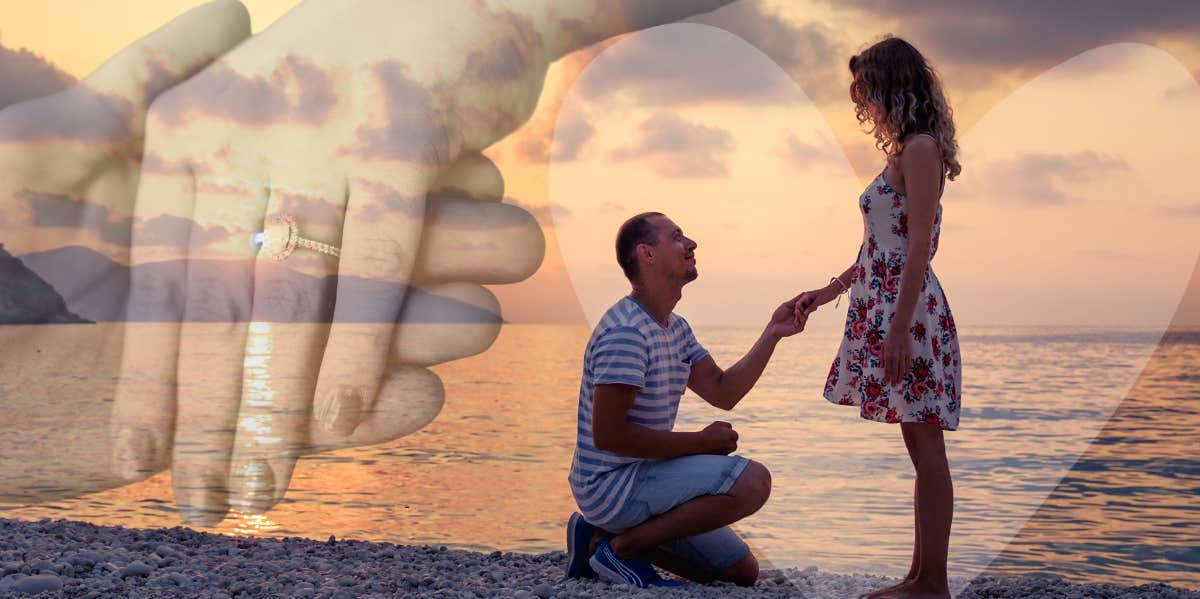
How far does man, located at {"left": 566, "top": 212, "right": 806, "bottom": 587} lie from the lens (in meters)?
2.83

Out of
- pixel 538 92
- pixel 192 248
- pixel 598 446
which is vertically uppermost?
pixel 538 92

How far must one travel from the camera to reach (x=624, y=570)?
286cm

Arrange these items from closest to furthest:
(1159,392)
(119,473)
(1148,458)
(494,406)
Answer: (119,473)
(1148,458)
(494,406)
(1159,392)

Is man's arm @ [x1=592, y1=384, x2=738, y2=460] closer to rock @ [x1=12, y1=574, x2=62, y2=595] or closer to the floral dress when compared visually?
the floral dress

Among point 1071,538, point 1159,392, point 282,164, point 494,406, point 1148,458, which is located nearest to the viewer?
point 282,164

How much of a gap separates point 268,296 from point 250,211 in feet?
0.85

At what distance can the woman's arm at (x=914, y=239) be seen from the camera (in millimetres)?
2523

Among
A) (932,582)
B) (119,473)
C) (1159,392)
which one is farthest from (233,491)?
(1159,392)

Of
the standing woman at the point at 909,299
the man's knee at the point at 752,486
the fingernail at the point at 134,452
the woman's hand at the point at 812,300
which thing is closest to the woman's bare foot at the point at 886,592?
the standing woman at the point at 909,299

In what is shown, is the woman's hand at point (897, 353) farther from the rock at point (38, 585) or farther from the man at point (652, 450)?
the rock at point (38, 585)

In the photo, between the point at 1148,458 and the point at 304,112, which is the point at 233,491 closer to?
the point at 304,112

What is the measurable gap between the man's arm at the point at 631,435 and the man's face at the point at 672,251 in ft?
1.09

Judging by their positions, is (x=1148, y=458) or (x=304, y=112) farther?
(x=1148, y=458)

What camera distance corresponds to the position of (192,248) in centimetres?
336
